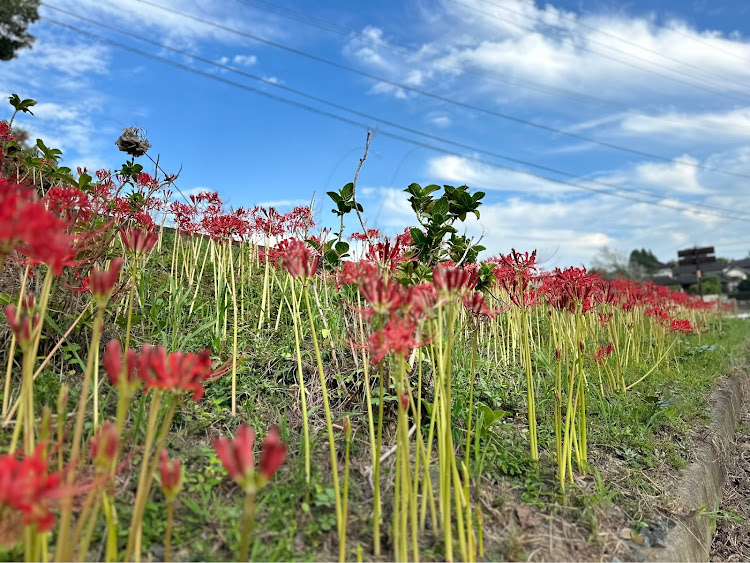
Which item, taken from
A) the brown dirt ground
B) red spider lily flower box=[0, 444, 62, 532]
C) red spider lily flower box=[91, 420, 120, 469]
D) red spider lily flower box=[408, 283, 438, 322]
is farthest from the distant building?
red spider lily flower box=[0, 444, 62, 532]

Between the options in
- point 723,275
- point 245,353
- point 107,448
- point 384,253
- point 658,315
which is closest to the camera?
point 107,448

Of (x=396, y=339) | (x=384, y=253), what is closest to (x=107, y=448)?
(x=396, y=339)

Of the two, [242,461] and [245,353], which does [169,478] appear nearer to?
[242,461]

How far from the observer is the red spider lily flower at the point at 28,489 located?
102 cm

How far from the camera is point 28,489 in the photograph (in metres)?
1.05

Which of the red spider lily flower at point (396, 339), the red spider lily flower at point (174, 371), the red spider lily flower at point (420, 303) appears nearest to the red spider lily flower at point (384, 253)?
the red spider lily flower at point (420, 303)

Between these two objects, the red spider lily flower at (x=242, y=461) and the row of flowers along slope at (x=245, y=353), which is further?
the row of flowers along slope at (x=245, y=353)

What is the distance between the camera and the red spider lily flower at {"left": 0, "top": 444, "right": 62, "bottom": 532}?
1.02m

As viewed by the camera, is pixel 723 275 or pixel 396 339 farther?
pixel 723 275

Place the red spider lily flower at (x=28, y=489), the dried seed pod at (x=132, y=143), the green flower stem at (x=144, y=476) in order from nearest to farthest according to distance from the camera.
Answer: the red spider lily flower at (x=28, y=489) < the green flower stem at (x=144, y=476) < the dried seed pod at (x=132, y=143)

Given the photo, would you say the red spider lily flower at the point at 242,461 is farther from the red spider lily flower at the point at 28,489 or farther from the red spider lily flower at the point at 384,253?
the red spider lily flower at the point at 384,253

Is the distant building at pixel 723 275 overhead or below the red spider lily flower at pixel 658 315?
overhead

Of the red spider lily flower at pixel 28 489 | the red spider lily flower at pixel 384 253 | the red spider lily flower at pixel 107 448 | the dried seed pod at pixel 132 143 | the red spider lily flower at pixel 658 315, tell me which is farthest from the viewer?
the red spider lily flower at pixel 658 315

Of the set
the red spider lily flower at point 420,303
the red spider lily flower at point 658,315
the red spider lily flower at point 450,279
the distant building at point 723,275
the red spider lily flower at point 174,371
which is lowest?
the red spider lily flower at point 174,371
